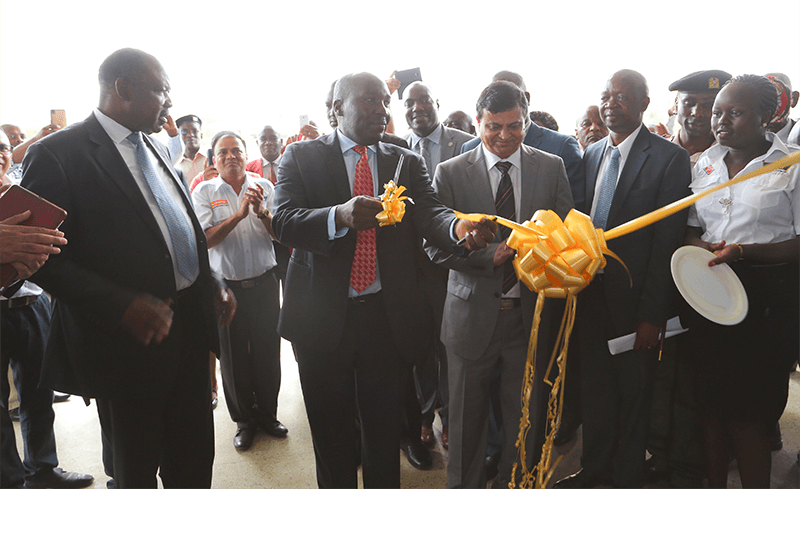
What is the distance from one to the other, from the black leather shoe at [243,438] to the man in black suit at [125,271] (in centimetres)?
112

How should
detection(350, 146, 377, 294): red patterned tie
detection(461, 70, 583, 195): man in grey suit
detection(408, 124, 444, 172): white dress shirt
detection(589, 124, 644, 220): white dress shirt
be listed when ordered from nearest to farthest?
detection(350, 146, 377, 294): red patterned tie
detection(589, 124, 644, 220): white dress shirt
detection(461, 70, 583, 195): man in grey suit
detection(408, 124, 444, 172): white dress shirt

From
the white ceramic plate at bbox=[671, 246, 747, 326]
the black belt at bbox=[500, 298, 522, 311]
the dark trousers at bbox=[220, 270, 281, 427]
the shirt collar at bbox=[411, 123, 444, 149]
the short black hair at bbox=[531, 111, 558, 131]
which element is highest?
the short black hair at bbox=[531, 111, 558, 131]

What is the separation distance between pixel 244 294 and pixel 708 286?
98.2 inches

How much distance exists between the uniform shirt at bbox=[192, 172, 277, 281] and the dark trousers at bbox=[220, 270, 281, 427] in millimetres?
82

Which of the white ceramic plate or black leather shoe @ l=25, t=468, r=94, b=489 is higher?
the white ceramic plate

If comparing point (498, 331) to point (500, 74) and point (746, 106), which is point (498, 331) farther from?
point (500, 74)

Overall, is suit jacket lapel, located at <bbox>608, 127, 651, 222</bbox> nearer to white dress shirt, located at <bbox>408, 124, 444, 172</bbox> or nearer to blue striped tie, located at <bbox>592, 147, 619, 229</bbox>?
blue striped tie, located at <bbox>592, 147, 619, 229</bbox>

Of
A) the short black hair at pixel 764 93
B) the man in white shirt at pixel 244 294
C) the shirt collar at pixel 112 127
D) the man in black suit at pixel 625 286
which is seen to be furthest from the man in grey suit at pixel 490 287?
the man in white shirt at pixel 244 294

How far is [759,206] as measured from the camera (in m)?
1.79

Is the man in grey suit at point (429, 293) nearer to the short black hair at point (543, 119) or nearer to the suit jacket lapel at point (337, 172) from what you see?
the short black hair at point (543, 119)

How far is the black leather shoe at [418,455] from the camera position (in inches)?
105

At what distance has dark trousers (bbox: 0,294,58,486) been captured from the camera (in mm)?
2482

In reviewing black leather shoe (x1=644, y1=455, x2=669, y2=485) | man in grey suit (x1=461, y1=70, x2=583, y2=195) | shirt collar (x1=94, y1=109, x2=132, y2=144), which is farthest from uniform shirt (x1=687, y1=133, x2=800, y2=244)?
shirt collar (x1=94, y1=109, x2=132, y2=144)

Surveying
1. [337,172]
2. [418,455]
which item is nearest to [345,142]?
[337,172]
